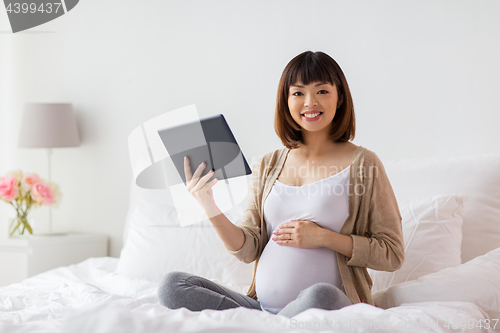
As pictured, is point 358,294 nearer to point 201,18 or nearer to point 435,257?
point 435,257

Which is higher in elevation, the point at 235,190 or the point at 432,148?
the point at 432,148

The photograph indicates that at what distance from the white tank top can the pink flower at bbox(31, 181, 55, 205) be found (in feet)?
4.88

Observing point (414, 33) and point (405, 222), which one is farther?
point (414, 33)

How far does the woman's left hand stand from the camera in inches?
44.9

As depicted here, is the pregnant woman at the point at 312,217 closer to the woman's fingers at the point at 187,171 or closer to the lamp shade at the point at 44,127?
the woman's fingers at the point at 187,171

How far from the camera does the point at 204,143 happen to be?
121 cm

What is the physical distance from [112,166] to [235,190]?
1035mm

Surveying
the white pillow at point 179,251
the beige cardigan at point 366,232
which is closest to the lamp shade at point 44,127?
the white pillow at point 179,251

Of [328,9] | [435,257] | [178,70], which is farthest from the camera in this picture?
[178,70]

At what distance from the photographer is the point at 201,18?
7.38 ft

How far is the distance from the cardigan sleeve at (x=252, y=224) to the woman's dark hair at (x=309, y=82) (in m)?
0.13

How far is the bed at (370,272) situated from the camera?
0.81 metres

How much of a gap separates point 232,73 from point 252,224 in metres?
1.01

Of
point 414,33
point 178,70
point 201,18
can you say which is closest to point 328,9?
point 414,33
